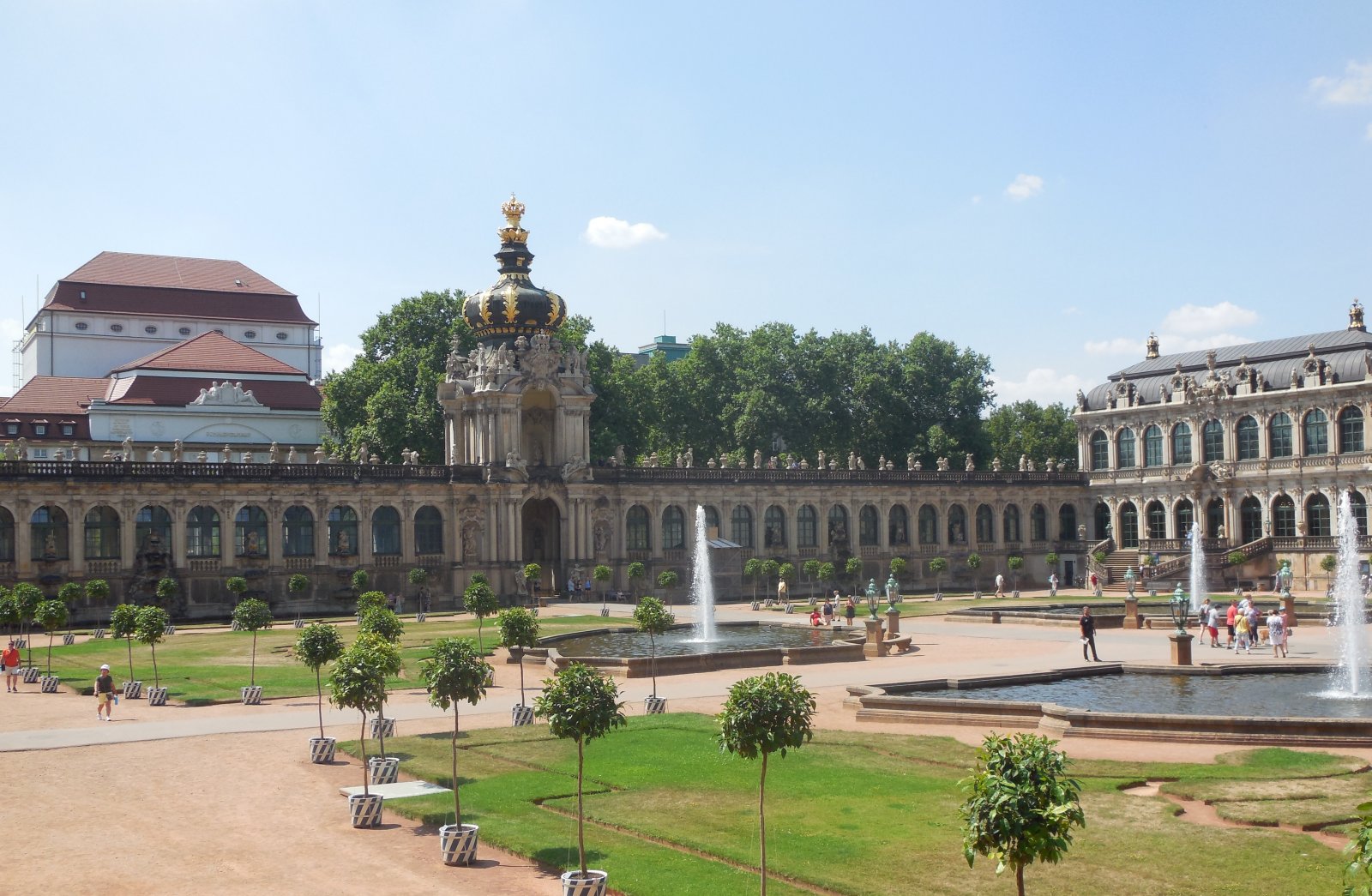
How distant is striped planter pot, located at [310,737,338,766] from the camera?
27.9 metres

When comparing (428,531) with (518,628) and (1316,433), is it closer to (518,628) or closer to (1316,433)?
(518,628)

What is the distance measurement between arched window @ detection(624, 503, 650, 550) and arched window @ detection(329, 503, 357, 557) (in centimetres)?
1647

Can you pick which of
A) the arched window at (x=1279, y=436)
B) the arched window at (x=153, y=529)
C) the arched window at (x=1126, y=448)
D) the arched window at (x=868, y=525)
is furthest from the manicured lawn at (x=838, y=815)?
the arched window at (x=1126, y=448)

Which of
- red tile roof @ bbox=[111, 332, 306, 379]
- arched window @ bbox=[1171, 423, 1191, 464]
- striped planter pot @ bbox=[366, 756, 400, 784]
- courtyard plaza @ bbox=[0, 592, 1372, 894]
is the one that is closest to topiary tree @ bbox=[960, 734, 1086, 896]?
courtyard plaza @ bbox=[0, 592, 1372, 894]

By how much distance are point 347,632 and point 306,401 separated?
52792mm

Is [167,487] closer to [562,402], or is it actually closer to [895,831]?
[562,402]

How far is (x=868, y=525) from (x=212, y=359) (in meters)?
52.5

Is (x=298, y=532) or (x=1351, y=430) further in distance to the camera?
(x=1351, y=430)

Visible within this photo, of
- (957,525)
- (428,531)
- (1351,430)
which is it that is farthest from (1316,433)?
(428,531)

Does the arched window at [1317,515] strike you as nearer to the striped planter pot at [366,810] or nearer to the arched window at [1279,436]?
the arched window at [1279,436]

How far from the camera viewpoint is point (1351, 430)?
81.5m


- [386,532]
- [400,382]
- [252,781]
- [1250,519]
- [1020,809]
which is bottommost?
[252,781]

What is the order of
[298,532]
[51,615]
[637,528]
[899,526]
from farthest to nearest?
[899,526]
[637,528]
[298,532]
[51,615]

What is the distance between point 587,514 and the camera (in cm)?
7662
